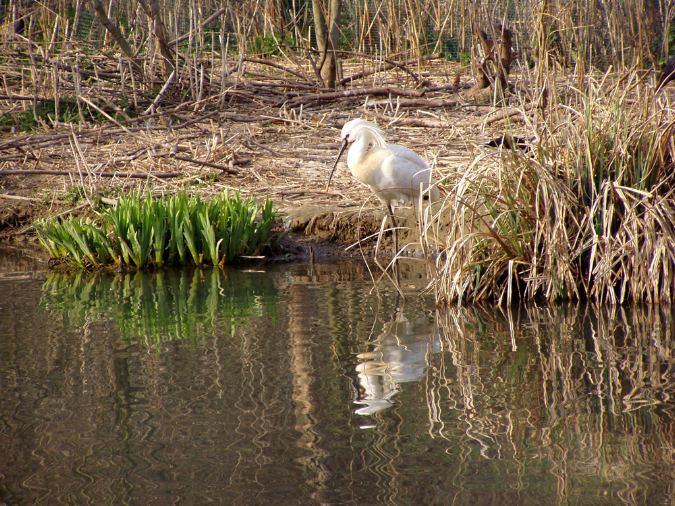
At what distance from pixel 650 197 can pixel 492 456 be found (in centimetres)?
221

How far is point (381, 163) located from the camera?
5609 millimetres

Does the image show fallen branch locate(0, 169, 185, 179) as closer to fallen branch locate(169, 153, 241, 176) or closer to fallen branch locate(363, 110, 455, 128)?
fallen branch locate(169, 153, 241, 176)

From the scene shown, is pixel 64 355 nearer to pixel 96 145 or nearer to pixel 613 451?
pixel 613 451

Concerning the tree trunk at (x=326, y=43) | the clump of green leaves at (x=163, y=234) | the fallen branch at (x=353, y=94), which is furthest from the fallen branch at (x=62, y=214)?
the tree trunk at (x=326, y=43)

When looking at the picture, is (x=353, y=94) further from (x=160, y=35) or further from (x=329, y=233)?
(x=329, y=233)

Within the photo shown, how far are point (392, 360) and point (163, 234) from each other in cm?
292

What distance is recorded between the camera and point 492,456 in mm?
2082

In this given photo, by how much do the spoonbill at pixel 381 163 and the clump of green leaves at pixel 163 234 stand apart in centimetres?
84

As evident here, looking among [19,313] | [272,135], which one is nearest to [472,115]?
[272,135]

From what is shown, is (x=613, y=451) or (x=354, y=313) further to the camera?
(x=354, y=313)

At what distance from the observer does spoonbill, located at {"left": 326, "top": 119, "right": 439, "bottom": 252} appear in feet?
18.4

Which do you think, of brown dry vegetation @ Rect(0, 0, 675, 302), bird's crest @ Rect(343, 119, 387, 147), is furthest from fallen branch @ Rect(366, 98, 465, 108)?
bird's crest @ Rect(343, 119, 387, 147)

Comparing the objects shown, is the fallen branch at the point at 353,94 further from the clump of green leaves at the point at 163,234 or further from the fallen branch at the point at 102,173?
the clump of green leaves at the point at 163,234

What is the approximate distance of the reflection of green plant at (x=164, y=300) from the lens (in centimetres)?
376
